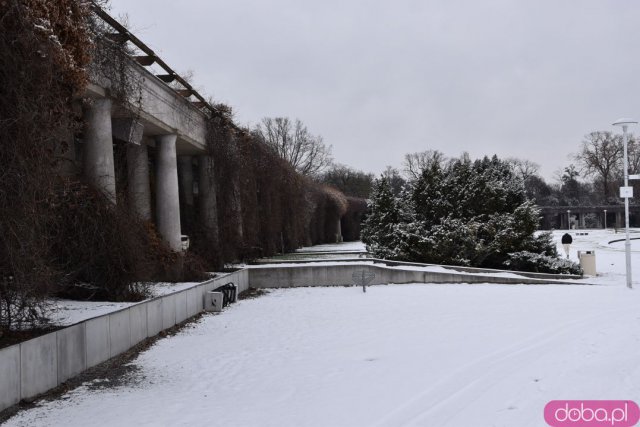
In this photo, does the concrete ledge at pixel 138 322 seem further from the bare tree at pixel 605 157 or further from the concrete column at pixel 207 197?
the bare tree at pixel 605 157

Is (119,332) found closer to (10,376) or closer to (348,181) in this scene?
(10,376)

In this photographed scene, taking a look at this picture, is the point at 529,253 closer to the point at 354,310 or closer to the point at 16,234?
the point at 354,310

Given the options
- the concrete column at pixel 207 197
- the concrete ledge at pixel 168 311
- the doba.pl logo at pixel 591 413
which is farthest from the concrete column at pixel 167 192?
the doba.pl logo at pixel 591 413

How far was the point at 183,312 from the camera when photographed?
1130cm

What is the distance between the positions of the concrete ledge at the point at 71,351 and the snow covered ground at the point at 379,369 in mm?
496

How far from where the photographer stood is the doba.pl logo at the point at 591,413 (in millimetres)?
4562

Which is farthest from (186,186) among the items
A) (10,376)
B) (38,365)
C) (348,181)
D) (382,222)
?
(348,181)

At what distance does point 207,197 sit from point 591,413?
49.9 feet

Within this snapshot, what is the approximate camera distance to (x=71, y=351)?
6.76 meters

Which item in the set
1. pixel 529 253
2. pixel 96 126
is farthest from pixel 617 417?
pixel 529 253

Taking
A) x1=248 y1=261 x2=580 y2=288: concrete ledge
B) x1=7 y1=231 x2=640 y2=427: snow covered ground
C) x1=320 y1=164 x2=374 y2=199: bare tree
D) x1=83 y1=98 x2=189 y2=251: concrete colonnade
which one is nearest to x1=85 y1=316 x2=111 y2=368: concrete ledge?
x1=7 y1=231 x2=640 y2=427: snow covered ground

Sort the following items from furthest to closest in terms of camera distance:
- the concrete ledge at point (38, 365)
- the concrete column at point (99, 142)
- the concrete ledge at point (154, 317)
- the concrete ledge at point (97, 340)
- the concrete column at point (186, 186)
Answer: the concrete column at point (186, 186) < the concrete column at point (99, 142) < the concrete ledge at point (154, 317) < the concrete ledge at point (97, 340) < the concrete ledge at point (38, 365)

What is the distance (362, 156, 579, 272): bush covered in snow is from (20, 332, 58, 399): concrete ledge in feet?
49.4

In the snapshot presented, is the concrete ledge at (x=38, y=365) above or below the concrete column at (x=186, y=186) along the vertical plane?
below
